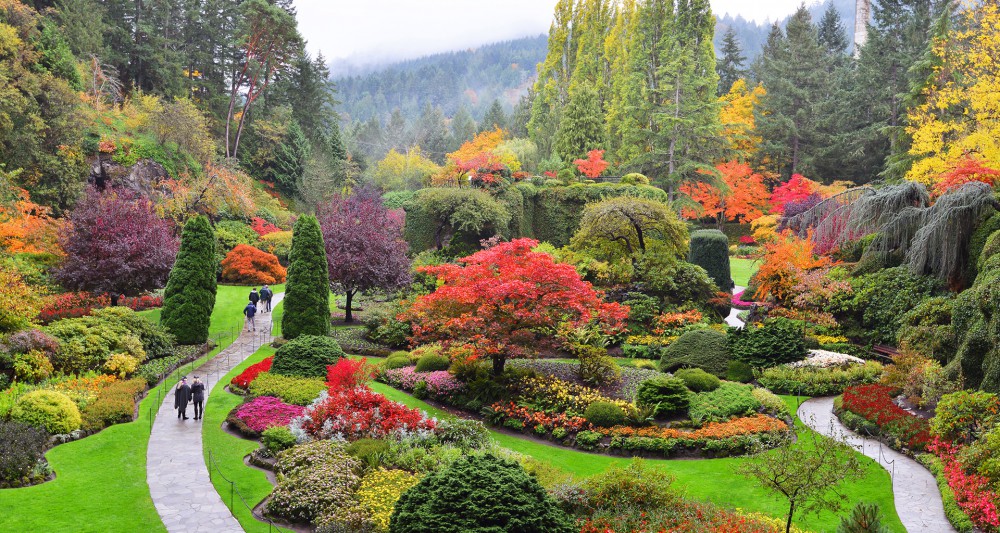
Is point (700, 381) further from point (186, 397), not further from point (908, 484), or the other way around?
point (186, 397)

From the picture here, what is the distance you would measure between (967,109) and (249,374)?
99.7ft

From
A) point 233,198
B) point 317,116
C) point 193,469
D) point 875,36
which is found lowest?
point 193,469

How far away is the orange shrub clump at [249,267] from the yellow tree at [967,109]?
2868 cm

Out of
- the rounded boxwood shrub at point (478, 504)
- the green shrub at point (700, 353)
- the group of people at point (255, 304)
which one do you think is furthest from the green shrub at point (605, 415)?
the group of people at point (255, 304)

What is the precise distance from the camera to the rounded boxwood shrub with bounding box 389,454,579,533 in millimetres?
8758

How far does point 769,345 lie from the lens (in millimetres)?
20797

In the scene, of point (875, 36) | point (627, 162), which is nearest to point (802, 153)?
point (875, 36)

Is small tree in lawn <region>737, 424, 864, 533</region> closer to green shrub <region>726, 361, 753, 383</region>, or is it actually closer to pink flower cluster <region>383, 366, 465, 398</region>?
green shrub <region>726, 361, 753, 383</region>

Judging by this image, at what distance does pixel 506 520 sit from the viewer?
8.84 meters

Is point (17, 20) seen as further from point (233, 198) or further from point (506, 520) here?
point (506, 520)

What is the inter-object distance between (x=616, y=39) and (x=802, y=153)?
15636mm

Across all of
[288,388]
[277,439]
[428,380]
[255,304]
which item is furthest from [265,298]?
[277,439]

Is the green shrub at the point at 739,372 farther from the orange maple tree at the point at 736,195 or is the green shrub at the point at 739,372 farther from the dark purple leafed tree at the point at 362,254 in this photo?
the orange maple tree at the point at 736,195

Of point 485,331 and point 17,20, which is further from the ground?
point 17,20
